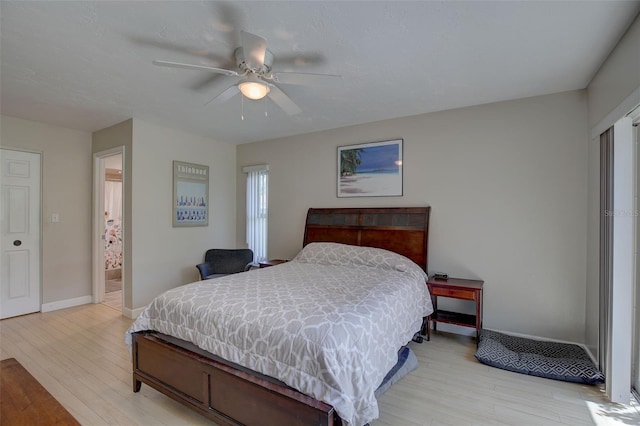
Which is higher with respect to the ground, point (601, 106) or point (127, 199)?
point (601, 106)

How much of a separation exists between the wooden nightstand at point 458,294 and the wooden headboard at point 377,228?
0.37m

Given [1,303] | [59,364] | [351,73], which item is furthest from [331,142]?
[1,303]

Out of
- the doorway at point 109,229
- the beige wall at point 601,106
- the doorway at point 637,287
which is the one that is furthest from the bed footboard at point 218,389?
the beige wall at point 601,106

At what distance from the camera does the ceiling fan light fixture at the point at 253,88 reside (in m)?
2.21

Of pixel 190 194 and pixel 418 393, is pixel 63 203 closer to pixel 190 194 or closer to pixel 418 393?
pixel 190 194

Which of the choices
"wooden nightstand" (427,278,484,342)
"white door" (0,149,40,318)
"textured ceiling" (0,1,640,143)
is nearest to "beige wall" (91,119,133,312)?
"textured ceiling" (0,1,640,143)

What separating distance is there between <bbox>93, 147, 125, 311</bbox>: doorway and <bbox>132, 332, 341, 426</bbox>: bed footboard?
2.21 meters

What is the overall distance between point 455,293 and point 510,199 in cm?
118

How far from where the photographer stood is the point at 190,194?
453 centimetres

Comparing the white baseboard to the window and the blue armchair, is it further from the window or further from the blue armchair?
the window

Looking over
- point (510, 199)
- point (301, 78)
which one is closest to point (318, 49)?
point (301, 78)

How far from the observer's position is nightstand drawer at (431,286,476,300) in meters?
2.94

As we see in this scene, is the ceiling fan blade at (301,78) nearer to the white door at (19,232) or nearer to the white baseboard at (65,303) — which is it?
the white door at (19,232)

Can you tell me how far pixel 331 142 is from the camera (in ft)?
14.2
